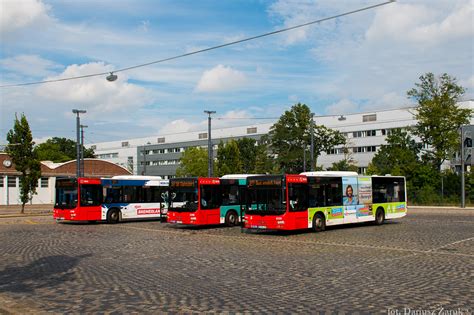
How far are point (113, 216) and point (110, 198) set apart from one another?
1.05 metres

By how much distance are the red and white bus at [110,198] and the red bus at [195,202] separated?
11.5 ft

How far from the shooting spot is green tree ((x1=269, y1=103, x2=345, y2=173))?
2820 inches

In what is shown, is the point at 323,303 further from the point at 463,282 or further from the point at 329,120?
the point at 329,120

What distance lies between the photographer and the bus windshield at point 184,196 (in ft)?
84.6

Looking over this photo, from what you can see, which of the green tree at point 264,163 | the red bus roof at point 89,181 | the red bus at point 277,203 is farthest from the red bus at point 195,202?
the green tree at point 264,163

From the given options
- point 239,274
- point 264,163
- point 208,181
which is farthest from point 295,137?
point 239,274

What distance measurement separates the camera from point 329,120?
297ft

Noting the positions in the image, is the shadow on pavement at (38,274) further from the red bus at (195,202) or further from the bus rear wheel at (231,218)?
the bus rear wheel at (231,218)

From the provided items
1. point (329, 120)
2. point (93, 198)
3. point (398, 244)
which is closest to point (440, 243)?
point (398, 244)

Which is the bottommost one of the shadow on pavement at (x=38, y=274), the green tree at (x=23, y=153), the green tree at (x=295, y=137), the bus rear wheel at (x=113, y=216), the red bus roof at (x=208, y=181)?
the shadow on pavement at (x=38, y=274)

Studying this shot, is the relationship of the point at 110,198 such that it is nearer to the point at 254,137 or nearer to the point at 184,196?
the point at 184,196

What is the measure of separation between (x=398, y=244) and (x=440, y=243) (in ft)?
4.79

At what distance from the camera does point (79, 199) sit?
29.8 metres

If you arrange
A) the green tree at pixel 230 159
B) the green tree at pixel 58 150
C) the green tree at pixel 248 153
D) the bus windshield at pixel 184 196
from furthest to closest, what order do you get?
the green tree at pixel 58 150
the green tree at pixel 248 153
the green tree at pixel 230 159
the bus windshield at pixel 184 196
